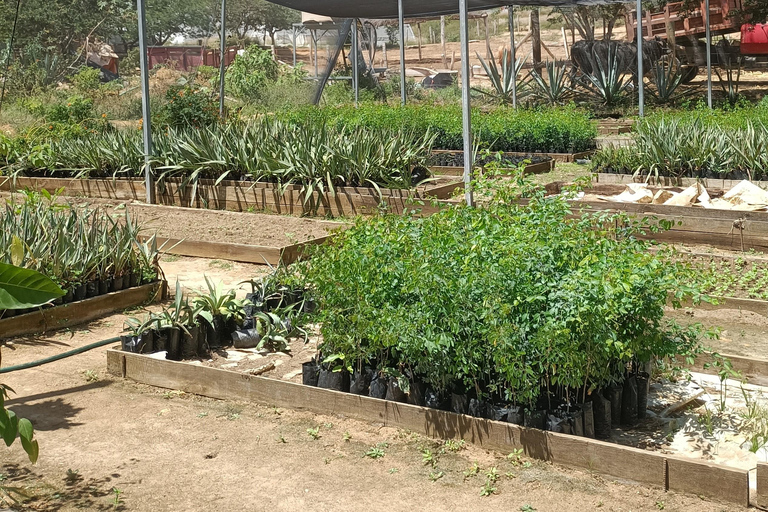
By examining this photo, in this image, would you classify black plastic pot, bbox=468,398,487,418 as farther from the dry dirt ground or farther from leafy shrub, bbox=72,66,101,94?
leafy shrub, bbox=72,66,101,94

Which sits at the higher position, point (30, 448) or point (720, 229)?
point (720, 229)

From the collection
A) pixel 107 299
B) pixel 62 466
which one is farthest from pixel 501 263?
pixel 107 299

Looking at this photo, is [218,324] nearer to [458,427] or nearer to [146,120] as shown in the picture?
[458,427]

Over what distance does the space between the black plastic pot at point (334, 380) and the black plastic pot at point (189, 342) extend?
108 centimetres

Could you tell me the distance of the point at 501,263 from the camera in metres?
3.88

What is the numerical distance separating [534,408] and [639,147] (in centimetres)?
716

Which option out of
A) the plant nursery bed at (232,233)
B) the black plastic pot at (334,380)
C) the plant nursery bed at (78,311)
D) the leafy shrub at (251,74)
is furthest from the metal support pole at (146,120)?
the leafy shrub at (251,74)

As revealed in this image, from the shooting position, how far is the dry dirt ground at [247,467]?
345cm

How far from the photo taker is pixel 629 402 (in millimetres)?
4137

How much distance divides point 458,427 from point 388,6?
1458cm

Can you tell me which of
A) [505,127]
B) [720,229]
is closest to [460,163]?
[505,127]

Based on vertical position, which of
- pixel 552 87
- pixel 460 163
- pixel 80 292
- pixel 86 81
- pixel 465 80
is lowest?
pixel 80 292

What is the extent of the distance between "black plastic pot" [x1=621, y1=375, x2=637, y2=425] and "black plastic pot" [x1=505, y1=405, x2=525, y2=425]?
0.55 metres

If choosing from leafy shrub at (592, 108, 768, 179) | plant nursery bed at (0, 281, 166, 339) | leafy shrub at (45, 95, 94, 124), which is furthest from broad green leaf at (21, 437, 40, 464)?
leafy shrub at (45, 95, 94, 124)
